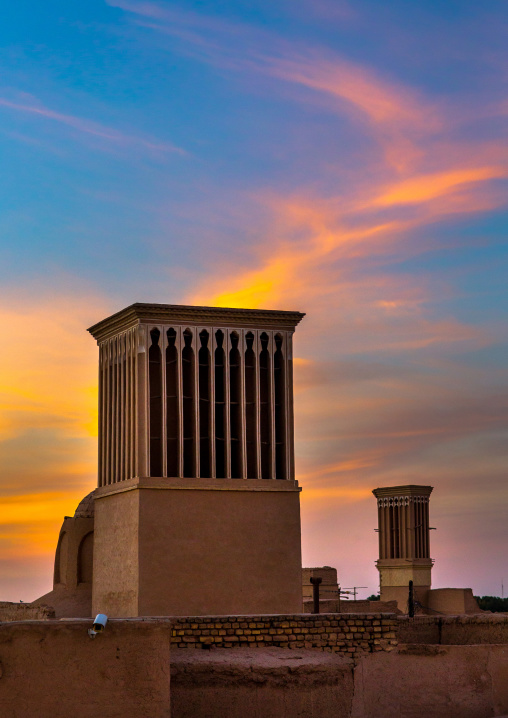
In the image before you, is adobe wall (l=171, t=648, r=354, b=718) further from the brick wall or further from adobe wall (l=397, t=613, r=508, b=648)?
adobe wall (l=397, t=613, r=508, b=648)

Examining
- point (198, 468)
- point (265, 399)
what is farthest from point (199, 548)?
point (265, 399)

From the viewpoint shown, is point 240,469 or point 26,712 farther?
point 240,469

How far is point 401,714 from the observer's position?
1695 cm

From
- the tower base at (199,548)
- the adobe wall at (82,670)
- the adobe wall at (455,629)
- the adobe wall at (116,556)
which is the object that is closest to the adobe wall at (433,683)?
the adobe wall at (455,629)

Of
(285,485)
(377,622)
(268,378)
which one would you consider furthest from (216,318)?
(377,622)

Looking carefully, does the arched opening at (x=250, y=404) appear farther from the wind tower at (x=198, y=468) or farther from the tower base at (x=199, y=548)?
the tower base at (x=199, y=548)

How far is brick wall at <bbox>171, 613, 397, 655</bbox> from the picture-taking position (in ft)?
54.4

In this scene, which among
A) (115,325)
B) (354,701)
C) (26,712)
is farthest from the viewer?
(115,325)

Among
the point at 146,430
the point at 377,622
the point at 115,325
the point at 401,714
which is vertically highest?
the point at 115,325

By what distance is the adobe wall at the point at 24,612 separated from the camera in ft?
77.4

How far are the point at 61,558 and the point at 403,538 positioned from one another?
2871 cm

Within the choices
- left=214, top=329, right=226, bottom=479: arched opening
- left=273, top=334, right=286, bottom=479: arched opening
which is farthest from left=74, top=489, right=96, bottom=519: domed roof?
left=273, top=334, right=286, bottom=479: arched opening

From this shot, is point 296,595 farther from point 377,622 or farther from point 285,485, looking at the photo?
point 377,622

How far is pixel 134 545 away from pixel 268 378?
15.1ft
